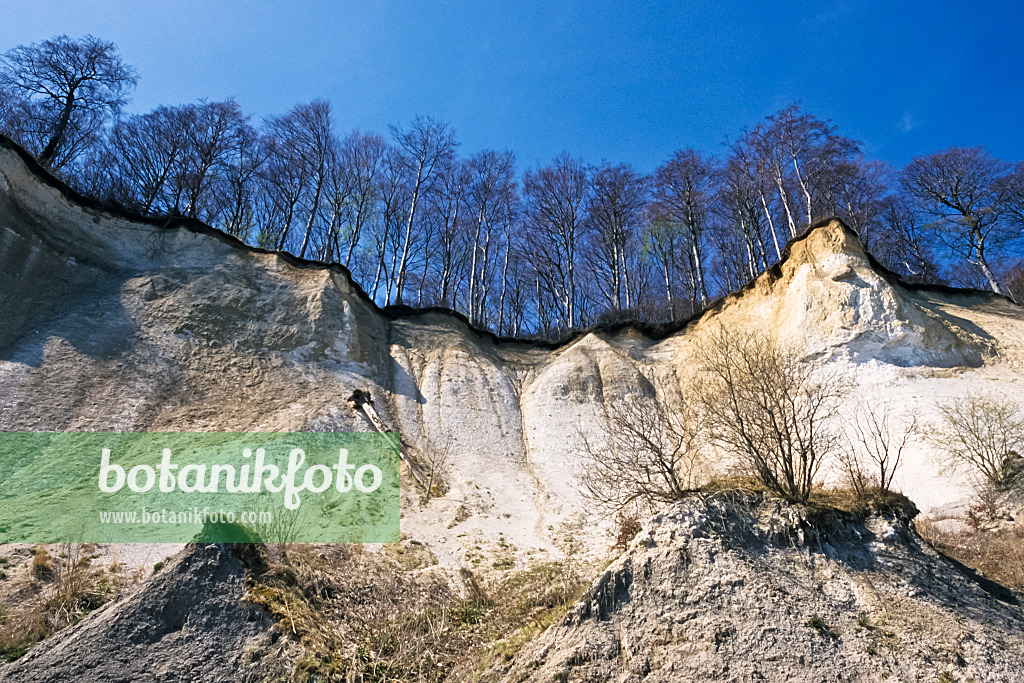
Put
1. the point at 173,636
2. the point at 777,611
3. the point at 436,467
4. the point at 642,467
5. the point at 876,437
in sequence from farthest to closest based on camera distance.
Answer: the point at 436,467, the point at 876,437, the point at 642,467, the point at 777,611, the point at 173,636

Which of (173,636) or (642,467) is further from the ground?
(642,467)

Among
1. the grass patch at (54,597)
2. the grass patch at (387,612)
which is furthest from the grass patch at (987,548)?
the grass patch at (54,597)

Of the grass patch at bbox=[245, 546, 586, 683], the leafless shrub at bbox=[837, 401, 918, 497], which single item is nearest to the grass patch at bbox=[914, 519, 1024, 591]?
the leafless shrub at bbox=[837, 401, 918, 497]

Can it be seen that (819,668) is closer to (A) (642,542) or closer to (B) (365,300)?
(A) (642,542)

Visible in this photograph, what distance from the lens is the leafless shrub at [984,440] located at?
12.0 meters

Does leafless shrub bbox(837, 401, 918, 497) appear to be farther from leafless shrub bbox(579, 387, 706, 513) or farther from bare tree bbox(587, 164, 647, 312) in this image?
bare tree bbox(587, 164, 647, 312)

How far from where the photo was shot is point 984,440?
12.6m

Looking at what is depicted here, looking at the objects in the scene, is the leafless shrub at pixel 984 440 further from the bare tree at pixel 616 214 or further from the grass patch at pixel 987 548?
the bare tree at pixel 616 214

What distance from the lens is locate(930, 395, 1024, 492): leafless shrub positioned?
39.5ft

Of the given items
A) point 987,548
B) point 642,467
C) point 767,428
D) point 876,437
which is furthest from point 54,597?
point 876,437

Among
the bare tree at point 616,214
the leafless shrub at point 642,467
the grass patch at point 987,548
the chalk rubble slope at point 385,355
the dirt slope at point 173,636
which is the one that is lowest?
the grass patch at point 987,548

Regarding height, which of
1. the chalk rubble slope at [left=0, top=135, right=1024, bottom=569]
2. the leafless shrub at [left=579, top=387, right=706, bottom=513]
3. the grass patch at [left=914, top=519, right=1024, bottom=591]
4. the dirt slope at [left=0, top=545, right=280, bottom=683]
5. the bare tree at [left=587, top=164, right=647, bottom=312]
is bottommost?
the grass patch at [left=914, top=519, right=1024, bottom=591]

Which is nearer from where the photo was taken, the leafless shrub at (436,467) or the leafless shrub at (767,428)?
the leafless shrub at (767,428)

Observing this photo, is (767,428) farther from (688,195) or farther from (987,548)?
(688,195)
